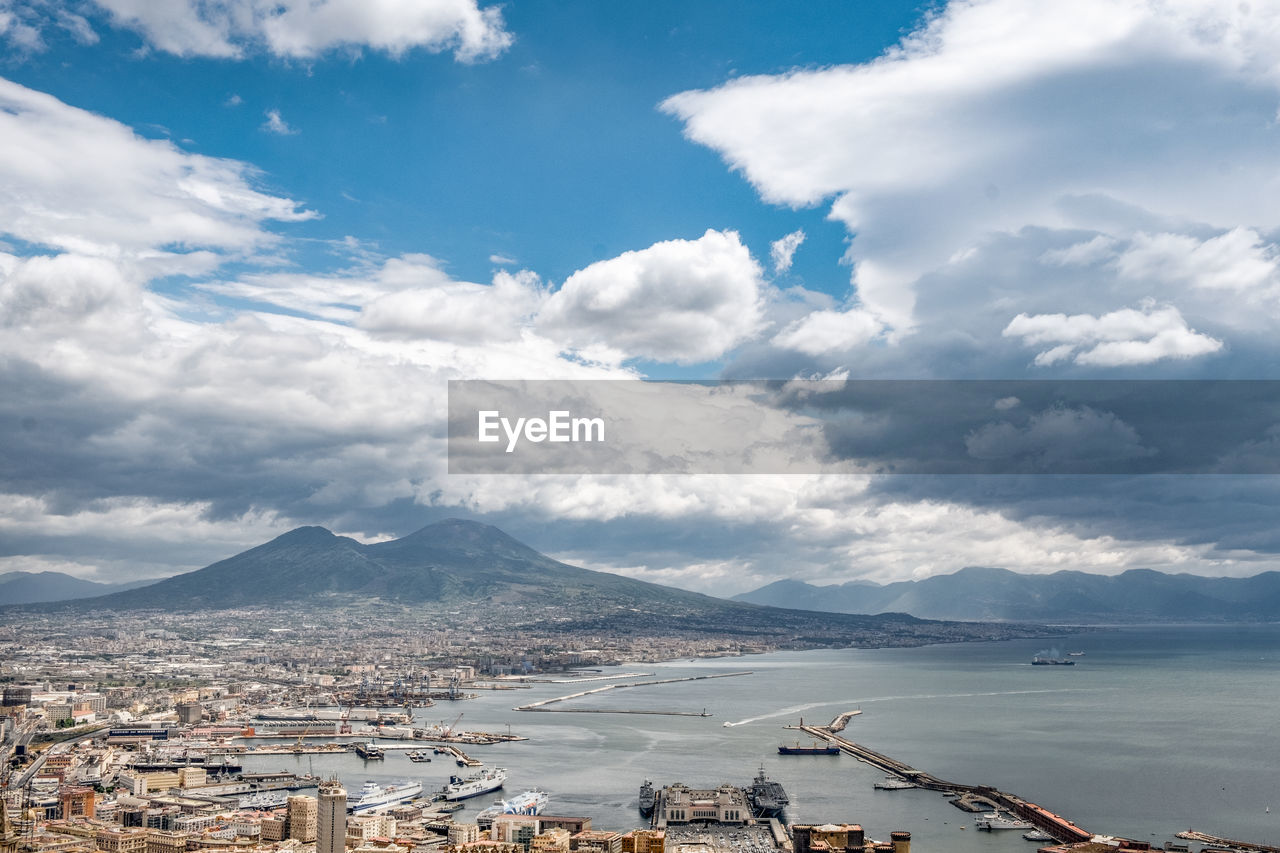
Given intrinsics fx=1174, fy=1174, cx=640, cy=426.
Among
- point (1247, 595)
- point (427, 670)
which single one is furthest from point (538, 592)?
point (1247, 595)

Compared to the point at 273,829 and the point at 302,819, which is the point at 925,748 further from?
the point at 273,829

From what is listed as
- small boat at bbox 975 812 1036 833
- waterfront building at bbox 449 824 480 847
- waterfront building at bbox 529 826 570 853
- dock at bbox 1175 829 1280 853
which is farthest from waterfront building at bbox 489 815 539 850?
dock at bbox 1175 829 1280 853

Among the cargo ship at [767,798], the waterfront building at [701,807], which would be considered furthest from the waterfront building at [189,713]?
the cargo ship at [767,798]

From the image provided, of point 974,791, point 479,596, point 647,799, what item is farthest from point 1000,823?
point 479,596

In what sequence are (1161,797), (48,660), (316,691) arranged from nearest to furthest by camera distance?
(1161,797), (316,691), (48,660)

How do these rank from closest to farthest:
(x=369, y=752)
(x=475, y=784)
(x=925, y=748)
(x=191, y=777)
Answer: (x=475, y=784) < (x=191, y=777) < (x=369, y=752) < (x=925, y=748)

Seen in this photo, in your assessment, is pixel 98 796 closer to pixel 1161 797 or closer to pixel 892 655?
pixel 1161 797

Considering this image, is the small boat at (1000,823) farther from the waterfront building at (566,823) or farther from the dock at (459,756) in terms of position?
the dock at (459,756)
